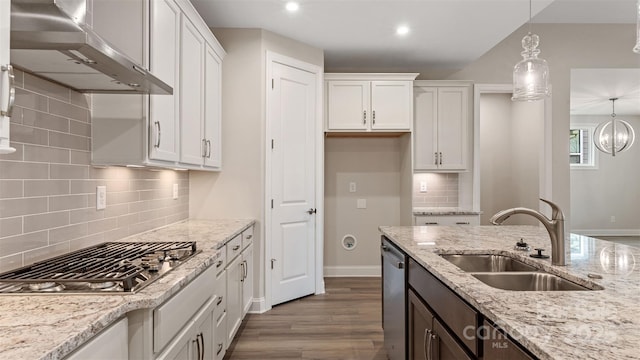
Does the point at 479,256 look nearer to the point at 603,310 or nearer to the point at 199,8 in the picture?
the point at 603,310

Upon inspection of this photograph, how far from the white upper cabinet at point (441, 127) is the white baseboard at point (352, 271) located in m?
1.45

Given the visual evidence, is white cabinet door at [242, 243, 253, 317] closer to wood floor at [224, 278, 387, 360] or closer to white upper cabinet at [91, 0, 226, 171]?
wood floor at [224, 278, 387, 360]

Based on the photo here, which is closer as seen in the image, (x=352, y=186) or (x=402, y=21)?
(x=402, y=21)

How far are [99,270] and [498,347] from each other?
1.40m

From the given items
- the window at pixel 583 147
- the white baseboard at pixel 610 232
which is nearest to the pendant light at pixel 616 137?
the window at pixel 583 147

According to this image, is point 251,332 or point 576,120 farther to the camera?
point 576,120

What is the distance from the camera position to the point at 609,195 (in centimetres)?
825

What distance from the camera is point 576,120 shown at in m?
8.45

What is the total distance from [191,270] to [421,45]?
139 inches

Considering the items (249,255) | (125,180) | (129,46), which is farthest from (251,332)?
(129,46)

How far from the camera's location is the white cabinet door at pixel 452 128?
448 cm

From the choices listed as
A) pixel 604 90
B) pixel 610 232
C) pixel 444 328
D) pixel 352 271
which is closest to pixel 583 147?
pixel 610 232

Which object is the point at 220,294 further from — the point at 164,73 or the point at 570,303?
the point at 570,303

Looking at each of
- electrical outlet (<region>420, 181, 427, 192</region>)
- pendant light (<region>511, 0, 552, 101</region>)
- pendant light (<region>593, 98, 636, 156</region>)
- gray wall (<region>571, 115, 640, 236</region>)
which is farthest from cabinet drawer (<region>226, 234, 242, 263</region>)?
gray wall (<region>571, 115, 640, 236</region>)
